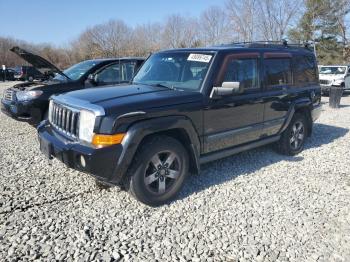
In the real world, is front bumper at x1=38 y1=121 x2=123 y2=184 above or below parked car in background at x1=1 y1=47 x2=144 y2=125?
below

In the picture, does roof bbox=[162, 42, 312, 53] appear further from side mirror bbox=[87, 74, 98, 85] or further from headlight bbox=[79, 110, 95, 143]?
side mirror bbox=[87, 74, 98, 85]

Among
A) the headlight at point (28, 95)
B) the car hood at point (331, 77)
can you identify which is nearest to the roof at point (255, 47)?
the headlight at point (28, 95)

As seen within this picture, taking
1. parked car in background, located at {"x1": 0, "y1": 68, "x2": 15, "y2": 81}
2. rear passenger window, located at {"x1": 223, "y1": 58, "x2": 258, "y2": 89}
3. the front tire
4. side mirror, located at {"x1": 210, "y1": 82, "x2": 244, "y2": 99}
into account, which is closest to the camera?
the front tire

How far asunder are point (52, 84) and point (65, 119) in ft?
11.0

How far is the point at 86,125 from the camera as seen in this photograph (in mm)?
3512

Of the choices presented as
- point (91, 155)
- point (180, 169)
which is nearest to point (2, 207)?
point (91, 155)

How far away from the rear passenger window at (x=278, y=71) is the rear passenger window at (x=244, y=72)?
0.31 m

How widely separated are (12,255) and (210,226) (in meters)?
A: 1.93

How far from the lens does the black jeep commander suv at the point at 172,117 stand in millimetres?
3477

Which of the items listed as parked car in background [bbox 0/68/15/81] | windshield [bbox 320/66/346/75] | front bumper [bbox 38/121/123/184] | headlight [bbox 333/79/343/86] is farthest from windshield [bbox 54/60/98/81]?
parked car in background [bbox 0/68/15/81]

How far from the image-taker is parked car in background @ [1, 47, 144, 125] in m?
6.60

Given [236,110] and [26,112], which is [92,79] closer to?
[26,112]

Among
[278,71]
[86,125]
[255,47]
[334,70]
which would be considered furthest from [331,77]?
[86,125]

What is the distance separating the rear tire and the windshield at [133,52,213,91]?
2.37 meters
